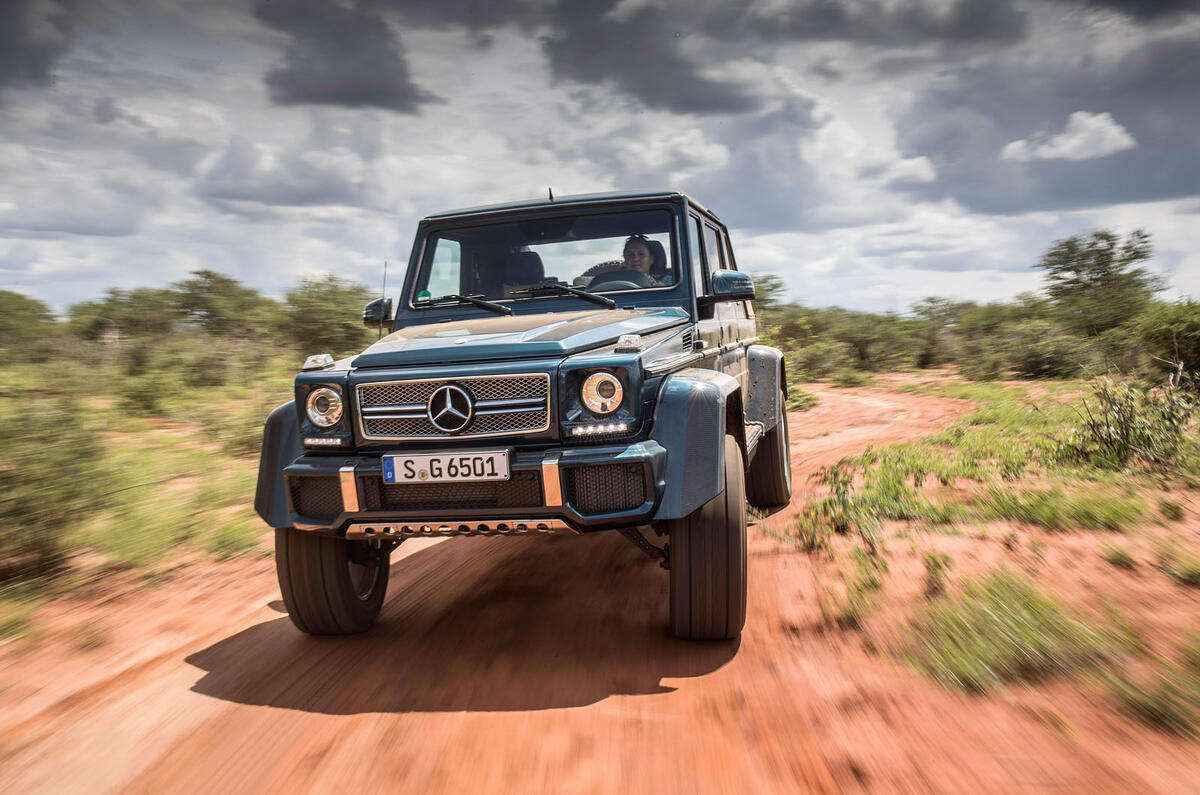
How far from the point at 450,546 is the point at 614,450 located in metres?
2.65

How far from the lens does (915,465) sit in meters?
6.37

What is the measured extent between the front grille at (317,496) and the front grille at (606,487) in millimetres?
888

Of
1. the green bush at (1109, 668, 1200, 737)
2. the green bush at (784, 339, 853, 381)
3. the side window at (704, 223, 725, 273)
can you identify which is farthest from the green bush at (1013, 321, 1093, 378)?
the green bush at (1109, 668, 1200, 737)

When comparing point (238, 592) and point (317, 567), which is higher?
point (317, 567)

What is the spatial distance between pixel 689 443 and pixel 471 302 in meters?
1.56

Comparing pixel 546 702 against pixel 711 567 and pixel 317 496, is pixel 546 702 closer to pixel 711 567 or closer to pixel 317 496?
pixel 711 567

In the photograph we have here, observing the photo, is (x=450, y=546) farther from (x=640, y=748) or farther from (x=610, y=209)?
(x=640, y=748)

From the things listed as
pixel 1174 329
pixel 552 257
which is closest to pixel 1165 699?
pixel 552 257

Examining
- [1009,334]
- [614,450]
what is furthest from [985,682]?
[1009,334]

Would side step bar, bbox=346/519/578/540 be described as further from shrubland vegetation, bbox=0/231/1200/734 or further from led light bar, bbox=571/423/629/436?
shrubland vegetation, bbox=0/231/1200/734

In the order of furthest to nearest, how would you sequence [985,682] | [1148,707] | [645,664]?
[645,664] → [985,682] → [1148,707]

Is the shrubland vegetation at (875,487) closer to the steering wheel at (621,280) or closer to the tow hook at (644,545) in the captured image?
the tow hook at (644,545)

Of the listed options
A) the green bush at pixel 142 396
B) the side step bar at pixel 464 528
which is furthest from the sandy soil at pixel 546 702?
the green bush at pixel 142 396

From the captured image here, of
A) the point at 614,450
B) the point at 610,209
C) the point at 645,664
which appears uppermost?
the point at 610,209
